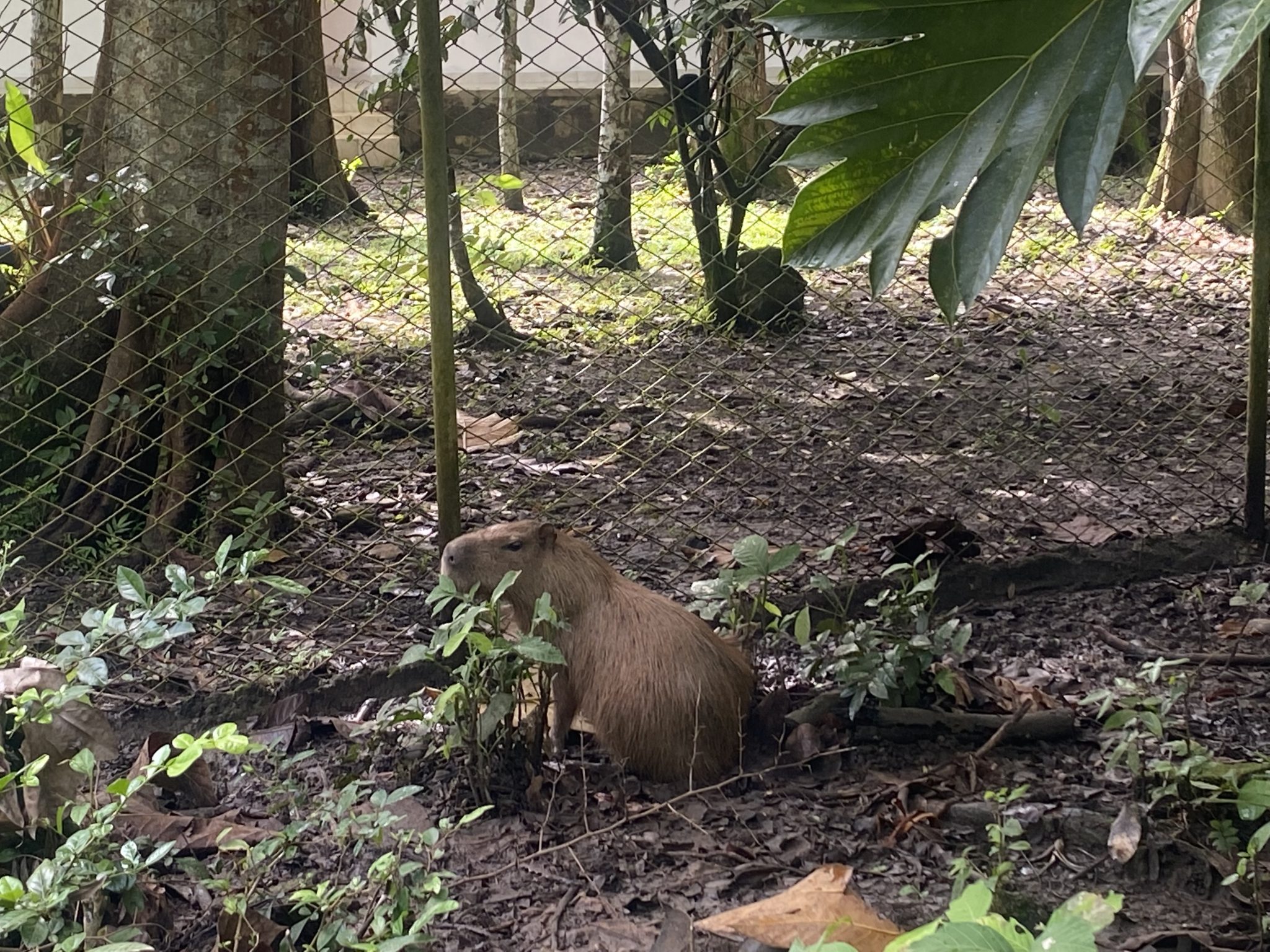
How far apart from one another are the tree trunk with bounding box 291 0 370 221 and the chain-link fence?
2.6 inches

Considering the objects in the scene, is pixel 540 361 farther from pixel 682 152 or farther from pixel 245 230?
pixel 245 230

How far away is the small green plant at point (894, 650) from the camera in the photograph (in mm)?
2785

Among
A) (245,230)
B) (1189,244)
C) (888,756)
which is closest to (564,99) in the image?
(1189,244)

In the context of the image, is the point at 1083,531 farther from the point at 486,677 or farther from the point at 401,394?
the point at 401,394

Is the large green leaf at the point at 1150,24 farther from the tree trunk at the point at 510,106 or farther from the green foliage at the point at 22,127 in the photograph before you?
the green foliage at the point at 22,127

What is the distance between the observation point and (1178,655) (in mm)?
3254

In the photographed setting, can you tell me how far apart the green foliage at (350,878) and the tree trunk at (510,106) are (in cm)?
164

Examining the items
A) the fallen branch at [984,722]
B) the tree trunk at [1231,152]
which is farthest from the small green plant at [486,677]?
the tree trunk at [1231,152]

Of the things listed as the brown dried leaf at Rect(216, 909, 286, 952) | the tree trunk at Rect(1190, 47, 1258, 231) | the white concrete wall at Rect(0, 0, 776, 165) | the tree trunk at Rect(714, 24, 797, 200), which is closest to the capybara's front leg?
the brown dried leaf at Rect(216, 909, 286, 952)

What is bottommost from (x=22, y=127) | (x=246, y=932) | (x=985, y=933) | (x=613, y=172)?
(x=246, y=932)

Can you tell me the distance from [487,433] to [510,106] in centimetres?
140

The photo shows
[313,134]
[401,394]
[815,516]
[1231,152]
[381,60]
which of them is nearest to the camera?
[815,516]

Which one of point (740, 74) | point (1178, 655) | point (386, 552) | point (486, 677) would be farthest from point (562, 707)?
point (740, 74)

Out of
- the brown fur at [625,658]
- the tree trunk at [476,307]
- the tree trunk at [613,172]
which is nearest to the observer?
the brown fur at [625,658]
